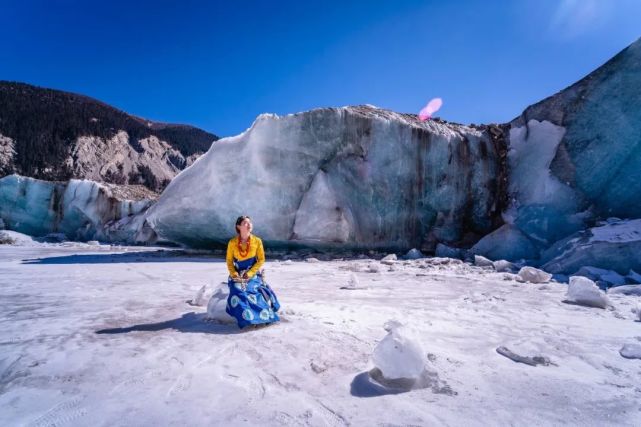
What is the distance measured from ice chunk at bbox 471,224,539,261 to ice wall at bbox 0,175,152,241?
1631cm

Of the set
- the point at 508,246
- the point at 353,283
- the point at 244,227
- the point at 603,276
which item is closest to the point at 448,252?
the point at 508,246

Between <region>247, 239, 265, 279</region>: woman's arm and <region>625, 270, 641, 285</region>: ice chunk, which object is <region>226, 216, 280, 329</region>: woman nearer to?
<region>247, 239, 265, 279</region>: woman's arm

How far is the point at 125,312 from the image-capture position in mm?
3023

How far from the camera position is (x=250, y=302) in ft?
8.63

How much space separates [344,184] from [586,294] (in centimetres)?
629

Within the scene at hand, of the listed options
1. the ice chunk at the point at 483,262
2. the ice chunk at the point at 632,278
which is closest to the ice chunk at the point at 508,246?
the ice chunk at the point at 483,262

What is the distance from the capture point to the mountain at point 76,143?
1271 inches

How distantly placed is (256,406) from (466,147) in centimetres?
965

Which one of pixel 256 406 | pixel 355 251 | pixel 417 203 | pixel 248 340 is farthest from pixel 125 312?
pixel 417 203

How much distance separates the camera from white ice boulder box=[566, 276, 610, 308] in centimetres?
320

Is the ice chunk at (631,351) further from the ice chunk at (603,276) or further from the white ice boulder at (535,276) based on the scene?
the ice chunk at (603,276)

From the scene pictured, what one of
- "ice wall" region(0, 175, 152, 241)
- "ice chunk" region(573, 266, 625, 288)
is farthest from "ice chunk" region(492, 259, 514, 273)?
"ice wall" region(0, 175, 152, 241)

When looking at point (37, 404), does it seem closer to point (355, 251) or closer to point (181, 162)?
point (355, 251)

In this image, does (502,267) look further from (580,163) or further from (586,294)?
(580,163)
